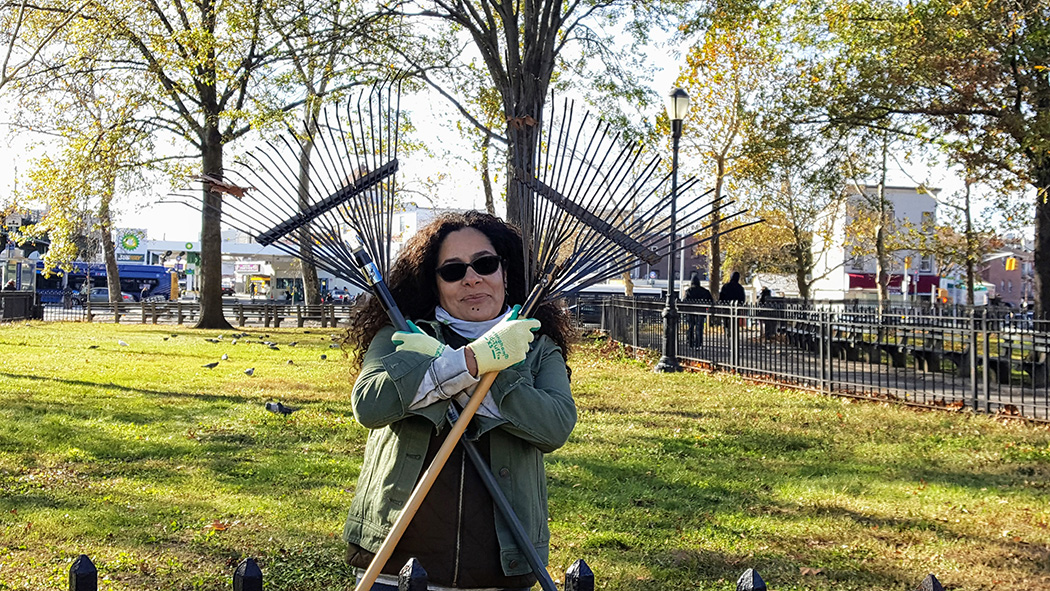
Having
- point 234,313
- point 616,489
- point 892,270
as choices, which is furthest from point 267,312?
point 892,270

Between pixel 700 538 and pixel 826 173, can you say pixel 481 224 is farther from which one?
pixel 826 173

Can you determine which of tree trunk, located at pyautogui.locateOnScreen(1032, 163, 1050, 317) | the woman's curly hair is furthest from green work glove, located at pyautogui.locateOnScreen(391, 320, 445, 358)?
tree trunk, located at pyautogui.locateOnScreen(1032, 163, 1050, 317)

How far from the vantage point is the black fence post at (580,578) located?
6.52ft

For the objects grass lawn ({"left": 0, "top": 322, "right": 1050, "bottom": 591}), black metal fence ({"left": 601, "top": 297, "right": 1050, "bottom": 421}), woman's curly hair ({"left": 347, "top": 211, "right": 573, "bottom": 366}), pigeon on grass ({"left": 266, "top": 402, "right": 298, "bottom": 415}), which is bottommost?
grass lawn ({"left": 0, "top": 322, "right": 1050, "bottom": 591})

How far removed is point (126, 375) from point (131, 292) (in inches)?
2066

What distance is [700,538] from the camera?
5188 mm

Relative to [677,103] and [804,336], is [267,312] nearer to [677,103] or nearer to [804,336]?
[677,103]

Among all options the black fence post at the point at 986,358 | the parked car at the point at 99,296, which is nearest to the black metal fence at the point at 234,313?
the parked car at the point at 99,296

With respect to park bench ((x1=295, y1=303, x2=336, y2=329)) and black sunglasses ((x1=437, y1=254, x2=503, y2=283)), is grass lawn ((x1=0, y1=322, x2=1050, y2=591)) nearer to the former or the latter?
black sunglasses ((x1=437, y1=254, x2=503, y2=283))

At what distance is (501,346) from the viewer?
7.30 ft

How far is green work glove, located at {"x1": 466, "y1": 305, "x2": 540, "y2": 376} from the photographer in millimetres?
2215

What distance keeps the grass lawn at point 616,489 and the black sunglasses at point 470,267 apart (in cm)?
243

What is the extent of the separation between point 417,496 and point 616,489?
442cm

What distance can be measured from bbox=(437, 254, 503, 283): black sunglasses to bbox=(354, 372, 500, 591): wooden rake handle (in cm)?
41
